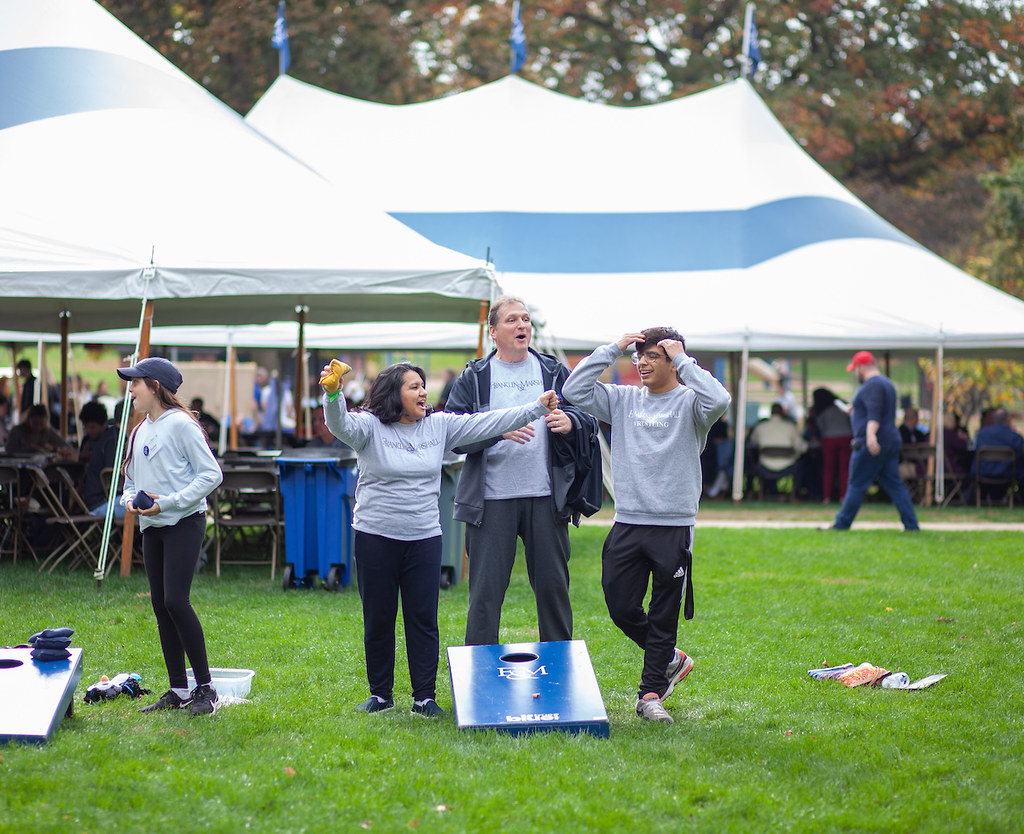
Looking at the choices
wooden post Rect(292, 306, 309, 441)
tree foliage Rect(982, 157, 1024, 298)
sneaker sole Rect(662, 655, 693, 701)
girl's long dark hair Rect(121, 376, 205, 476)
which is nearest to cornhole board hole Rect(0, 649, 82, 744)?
girl's long dark hair Rect(121, 376, 205, 476)

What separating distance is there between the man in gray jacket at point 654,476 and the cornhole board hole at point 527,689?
356 mm

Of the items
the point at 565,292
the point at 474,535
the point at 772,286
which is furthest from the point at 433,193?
the point at 474,535

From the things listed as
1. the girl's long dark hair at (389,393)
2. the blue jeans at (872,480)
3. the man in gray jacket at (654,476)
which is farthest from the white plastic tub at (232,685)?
the blue jeans at (872,480)

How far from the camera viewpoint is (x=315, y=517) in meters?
8.75

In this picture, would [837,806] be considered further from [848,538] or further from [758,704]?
[848,538]

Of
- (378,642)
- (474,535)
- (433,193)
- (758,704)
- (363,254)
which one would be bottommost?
(758,704)

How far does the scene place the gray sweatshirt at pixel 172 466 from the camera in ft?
17.0

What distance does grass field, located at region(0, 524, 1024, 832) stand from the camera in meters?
4.07

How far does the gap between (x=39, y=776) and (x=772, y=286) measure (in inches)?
505

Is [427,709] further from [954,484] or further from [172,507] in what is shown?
[954,484]

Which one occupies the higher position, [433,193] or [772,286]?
[433,193]

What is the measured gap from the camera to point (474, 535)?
5.46m

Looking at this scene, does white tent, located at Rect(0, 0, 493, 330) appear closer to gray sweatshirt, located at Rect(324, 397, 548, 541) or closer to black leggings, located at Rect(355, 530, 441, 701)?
gray sweatshirt, located at Rect(324, 397, 548, 541)

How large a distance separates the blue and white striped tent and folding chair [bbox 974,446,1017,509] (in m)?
1.38
